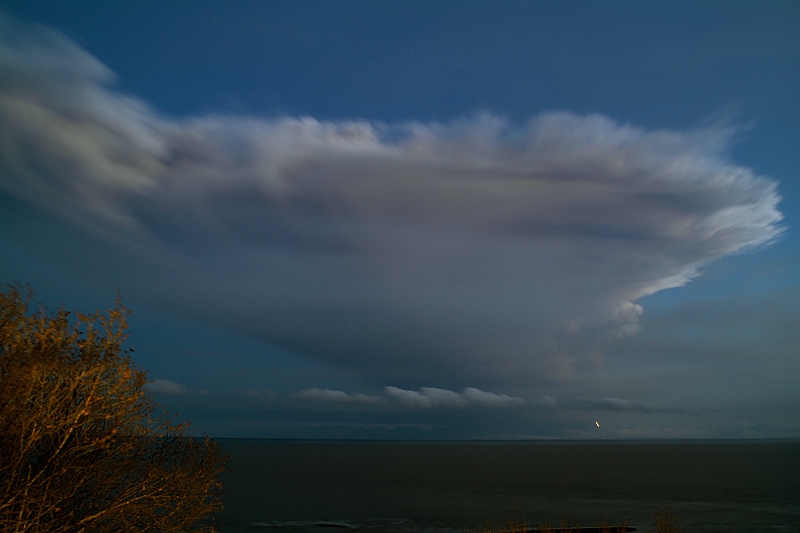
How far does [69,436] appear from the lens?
13.1 metres

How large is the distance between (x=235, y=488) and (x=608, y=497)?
55.5m

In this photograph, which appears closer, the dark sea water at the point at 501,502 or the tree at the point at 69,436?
the tree at the point at 69,436

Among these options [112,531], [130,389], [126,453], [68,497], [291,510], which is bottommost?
[291,510]

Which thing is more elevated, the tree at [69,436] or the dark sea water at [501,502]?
the tree at [69,436]

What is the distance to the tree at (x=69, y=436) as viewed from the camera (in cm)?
1169

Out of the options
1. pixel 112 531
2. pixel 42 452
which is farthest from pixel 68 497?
pixel 112 531

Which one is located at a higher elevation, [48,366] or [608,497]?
[48,366]

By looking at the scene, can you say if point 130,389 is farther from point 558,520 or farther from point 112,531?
point 558,520

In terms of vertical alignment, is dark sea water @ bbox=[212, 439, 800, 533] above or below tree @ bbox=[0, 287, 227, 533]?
below

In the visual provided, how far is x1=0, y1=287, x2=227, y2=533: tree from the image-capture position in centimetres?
1169

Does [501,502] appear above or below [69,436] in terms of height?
below

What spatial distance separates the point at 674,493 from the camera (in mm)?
79688

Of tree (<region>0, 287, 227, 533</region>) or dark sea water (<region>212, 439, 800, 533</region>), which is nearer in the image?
tree (<region>0, 287, 227, 533</region>)

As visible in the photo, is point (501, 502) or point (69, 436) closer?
point (69, 436)
